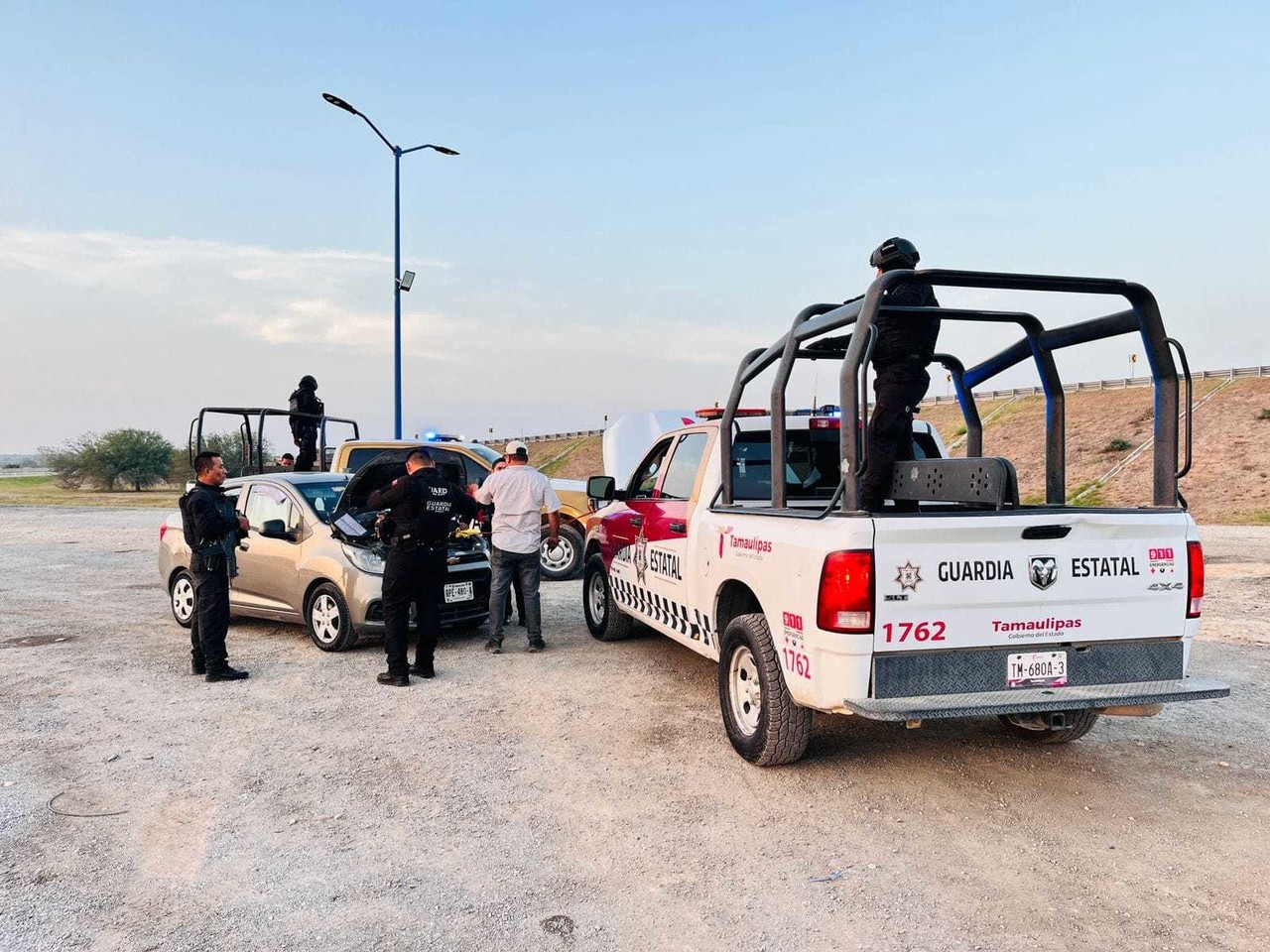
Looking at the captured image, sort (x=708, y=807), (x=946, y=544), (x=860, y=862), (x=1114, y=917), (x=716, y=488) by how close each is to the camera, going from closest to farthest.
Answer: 1. (x=1114, y=917)
2. (x=860, y=862)
3. (x=946, y=544)
4. (x=708, y=807)
5. (x=716, y=488)

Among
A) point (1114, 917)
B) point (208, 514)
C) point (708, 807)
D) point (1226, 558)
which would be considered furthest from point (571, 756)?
point (1226, 558)

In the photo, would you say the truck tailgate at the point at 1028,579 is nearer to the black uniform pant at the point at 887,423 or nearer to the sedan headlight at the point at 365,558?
the black uniform pant at the point at 887,423

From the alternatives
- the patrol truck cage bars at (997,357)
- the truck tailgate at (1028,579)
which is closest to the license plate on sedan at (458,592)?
the patrol truck cage bars at (997,357)

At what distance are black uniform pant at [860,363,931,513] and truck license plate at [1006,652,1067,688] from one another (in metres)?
1.12

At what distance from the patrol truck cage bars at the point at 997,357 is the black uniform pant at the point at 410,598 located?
8.11ft

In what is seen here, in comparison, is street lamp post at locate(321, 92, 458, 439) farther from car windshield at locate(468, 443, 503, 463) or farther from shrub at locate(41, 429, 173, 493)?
shrub at locate(41, 429, 173, 493)

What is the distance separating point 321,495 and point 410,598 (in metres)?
2.16

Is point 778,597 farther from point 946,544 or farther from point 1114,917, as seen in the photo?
point 1114,917

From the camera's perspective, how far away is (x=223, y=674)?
22.5ft

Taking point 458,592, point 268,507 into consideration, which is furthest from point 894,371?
point 268,507

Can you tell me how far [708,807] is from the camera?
4324 millimetres

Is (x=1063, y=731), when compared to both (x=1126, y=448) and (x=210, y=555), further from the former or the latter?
(x=1126, y=448)

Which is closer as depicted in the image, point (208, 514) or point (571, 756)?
point (571, 756)

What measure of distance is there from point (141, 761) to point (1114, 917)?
473 centimetres
